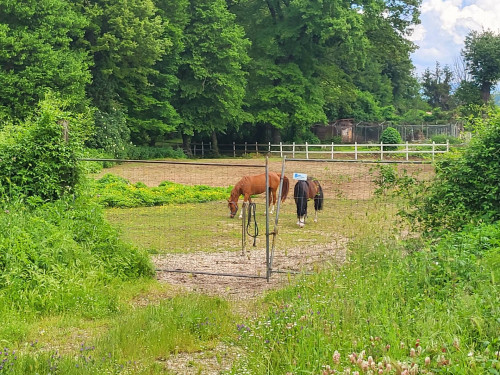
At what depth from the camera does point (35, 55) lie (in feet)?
97.7

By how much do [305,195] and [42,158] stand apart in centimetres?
711

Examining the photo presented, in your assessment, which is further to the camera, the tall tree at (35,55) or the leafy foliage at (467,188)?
the tall tree at (35,55)

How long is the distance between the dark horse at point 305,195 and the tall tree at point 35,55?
63.5 feet

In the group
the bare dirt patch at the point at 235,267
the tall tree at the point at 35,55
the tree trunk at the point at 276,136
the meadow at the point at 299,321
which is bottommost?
the bare dirt patch at the point at 235,267

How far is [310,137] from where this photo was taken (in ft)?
163

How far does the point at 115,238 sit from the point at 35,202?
1402 millimetres

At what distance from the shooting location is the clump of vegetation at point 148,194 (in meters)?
16.7

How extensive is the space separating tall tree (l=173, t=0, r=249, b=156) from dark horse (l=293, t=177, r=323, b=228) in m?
28.0

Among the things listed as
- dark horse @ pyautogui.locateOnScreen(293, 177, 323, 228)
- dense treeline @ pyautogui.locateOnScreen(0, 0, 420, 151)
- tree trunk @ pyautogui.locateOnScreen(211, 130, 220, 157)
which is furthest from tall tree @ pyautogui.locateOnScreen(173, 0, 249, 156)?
dark horse @ pyautogui.locateOnScreen(293, 177, 323, 228)

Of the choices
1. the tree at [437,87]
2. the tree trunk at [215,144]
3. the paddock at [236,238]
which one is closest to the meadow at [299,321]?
the paddock at [236,238]

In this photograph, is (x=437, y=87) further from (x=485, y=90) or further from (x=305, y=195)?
(x=305, y=195)

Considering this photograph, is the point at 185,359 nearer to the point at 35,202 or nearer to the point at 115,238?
the point at 115,238

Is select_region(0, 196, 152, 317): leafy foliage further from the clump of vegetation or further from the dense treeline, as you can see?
the dense treeline

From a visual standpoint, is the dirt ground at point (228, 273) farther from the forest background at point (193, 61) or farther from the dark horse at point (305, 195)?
the forest background at point (193, 61)
